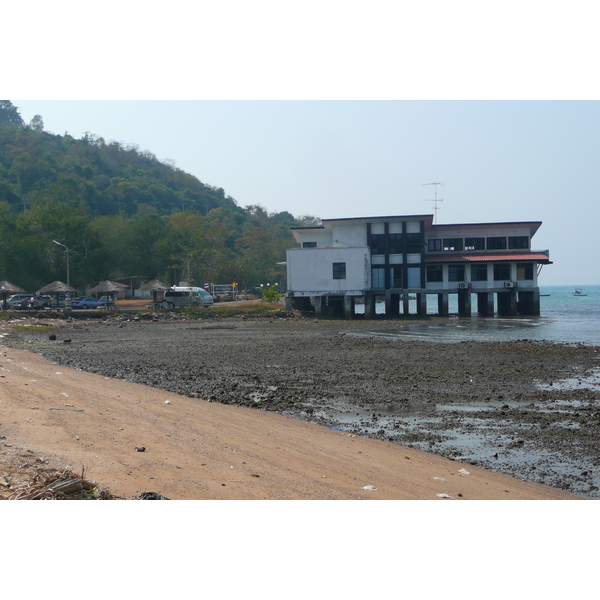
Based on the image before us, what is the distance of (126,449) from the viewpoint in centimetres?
761

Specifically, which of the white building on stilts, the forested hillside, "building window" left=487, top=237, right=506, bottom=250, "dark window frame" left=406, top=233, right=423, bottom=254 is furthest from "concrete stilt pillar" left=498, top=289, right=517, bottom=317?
the forested hillside

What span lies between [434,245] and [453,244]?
1.75 m

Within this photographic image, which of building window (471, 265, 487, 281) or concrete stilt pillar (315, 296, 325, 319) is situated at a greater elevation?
building window (471, 265, 487, 281)

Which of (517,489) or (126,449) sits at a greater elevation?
(126,449)

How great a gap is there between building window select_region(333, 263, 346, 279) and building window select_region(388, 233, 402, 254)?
4.71 meters

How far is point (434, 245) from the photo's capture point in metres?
60.0

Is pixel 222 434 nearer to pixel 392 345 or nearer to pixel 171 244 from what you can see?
pixel 392 345

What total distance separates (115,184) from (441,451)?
121896mm

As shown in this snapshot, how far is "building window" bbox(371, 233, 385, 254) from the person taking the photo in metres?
56.4

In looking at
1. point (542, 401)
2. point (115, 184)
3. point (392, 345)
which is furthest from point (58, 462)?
point (115, 184)

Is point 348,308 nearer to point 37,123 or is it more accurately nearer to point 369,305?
point 369,305

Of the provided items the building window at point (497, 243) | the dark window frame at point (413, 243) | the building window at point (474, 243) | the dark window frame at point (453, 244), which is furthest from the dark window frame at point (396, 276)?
the building window at point (497, 243)

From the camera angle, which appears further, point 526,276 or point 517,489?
point 526,276

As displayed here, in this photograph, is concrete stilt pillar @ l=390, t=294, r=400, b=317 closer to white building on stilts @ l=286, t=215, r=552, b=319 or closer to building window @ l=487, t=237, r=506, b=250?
white building on stilts @ l=286, t=215, r=552, b=319
